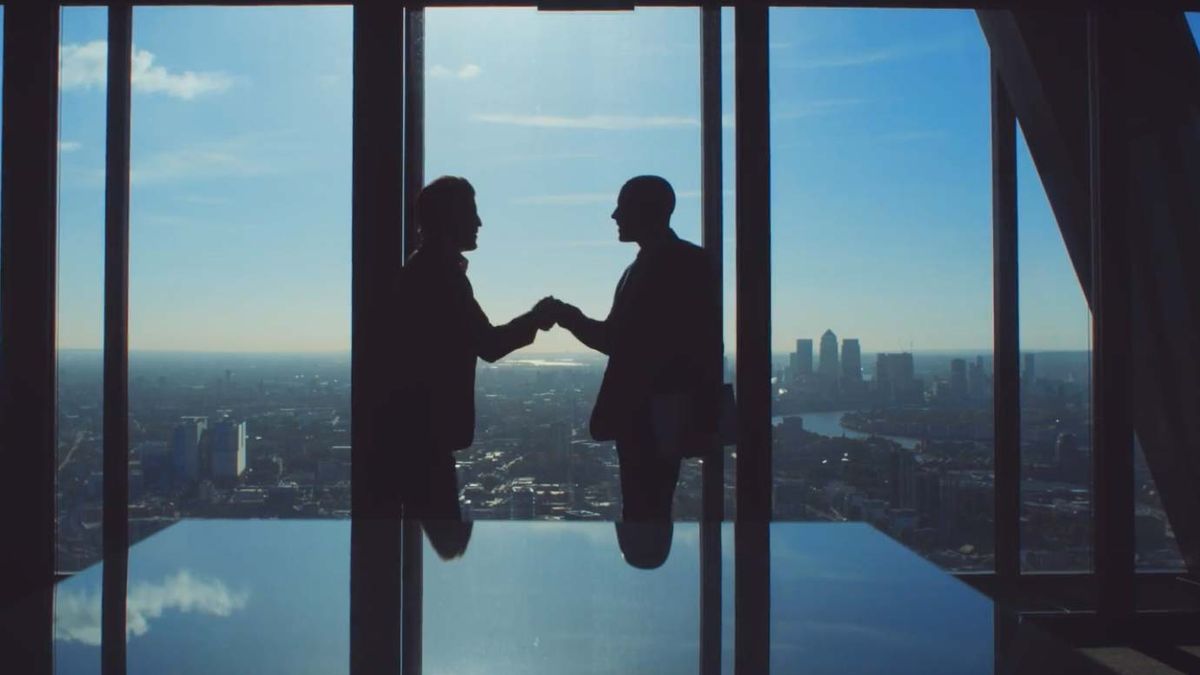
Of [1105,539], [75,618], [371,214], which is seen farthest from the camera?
[1105,539]

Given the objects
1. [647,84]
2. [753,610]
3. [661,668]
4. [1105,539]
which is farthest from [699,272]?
[1105,539]

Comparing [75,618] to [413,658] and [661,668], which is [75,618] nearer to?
[413,658]

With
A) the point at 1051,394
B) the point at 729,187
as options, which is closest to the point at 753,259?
the point at 729,187

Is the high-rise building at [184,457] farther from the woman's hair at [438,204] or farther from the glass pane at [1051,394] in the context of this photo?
the glass pane at [1051,394]

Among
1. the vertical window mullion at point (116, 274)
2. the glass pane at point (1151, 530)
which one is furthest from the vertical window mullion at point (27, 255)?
the glass pane at point (1151, 530)

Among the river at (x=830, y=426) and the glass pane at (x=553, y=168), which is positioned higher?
the glass pane at (x=553, y=168)

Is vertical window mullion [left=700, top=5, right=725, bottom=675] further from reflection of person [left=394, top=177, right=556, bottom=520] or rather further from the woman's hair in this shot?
reflection of person [left=394, top=177, right=556, bottom=520]
